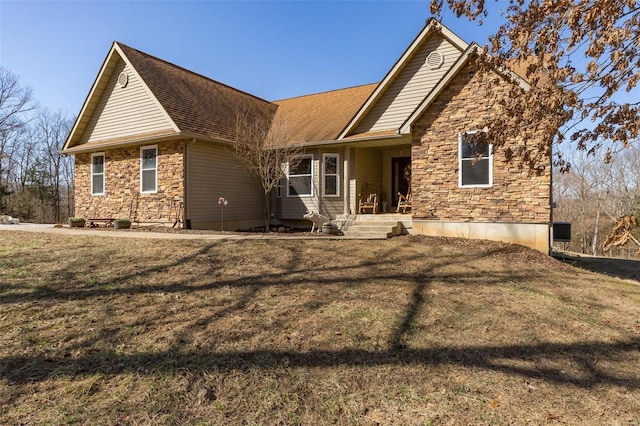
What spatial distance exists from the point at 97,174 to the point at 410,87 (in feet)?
40.1

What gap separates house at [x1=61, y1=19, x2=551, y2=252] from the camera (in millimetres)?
9906

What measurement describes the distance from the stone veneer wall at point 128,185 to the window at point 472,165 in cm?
853

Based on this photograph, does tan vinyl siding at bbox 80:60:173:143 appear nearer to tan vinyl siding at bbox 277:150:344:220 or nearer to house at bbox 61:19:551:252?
house at bbox 61:19:551:252

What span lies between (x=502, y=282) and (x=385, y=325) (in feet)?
10.1

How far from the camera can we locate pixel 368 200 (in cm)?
1360

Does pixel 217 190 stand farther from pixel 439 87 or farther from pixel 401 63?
pixel 439 87

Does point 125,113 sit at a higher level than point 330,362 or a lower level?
higher

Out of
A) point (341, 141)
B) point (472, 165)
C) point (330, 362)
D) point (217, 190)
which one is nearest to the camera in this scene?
point (330, 362)

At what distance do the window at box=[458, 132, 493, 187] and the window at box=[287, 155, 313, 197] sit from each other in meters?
5.63

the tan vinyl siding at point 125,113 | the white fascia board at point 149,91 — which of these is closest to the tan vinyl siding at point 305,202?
the white fascia board at point 149,91

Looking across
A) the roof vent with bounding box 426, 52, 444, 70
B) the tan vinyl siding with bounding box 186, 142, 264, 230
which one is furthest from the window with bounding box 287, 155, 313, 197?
the roof vent with bounding box 426, 52, 444, 70

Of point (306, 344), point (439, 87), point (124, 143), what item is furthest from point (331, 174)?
point (306, 344)

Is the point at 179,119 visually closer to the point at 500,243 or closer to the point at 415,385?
the point at 500,243

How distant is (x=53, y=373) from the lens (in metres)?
3.48
